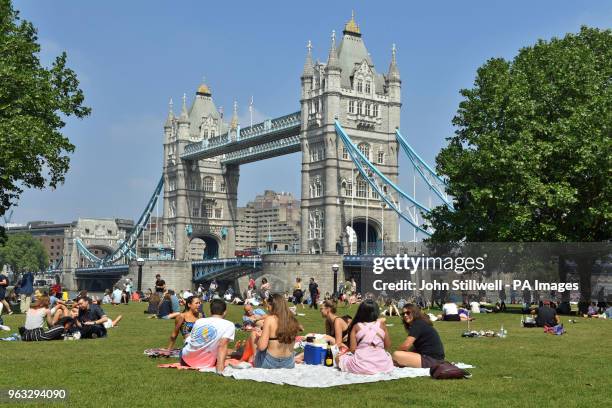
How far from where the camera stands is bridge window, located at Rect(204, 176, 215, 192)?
4737 inches

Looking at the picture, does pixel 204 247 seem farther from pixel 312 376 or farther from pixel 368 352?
pixel 312 376

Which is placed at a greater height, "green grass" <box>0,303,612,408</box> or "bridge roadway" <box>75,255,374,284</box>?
"bridge roadway" <box>75,255,374,284</box>

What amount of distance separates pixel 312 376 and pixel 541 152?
24.7 metres

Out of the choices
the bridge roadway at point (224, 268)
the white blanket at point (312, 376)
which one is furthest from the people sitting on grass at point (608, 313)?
the bridge roadway at point (224, 268)

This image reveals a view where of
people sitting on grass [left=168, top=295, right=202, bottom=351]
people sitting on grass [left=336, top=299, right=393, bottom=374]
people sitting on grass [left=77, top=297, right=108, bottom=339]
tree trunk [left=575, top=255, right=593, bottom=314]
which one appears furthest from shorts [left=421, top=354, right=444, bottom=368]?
tree trunk [left=575, top=255, right=593, bottom=314]

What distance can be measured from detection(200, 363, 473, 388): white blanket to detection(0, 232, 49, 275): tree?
170 meters

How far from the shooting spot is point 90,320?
65.1 ft

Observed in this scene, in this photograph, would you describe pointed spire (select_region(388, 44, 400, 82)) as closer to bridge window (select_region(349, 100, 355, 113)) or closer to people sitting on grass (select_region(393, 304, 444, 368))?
bridge window (select_region(349, 100, 355, 113))

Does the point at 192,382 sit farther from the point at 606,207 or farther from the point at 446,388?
the point at 606,207

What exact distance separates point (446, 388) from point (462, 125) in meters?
29.9

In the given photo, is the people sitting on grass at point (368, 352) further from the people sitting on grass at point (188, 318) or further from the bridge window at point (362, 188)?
the bridge window at point (362, 188)

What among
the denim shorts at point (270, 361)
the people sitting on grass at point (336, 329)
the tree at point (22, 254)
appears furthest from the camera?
the tree at point (22, 254)

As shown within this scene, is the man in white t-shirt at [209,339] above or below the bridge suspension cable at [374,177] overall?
below

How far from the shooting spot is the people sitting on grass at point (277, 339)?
13.0 m
